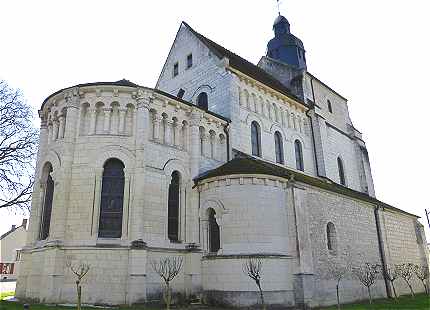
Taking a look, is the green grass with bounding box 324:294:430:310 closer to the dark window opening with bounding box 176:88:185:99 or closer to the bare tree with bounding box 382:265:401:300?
the bare tree with bounding box 382:265:401:300

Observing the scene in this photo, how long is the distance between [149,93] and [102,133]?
3236 mm

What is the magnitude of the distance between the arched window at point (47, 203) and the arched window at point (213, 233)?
26.9 ft

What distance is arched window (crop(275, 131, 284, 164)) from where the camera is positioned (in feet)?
82.2

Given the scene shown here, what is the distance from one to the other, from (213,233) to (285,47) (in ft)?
88.1

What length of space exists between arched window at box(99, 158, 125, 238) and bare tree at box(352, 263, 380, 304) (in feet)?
45.7

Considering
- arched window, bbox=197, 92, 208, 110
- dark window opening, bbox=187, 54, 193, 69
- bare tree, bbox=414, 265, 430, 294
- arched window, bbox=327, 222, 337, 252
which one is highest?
dark window opening, bbox=187, 54, 193, 69

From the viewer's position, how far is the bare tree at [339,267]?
60.2 ft

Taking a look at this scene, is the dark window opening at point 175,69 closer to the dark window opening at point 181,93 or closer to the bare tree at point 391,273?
the dark window opening at point 181,93

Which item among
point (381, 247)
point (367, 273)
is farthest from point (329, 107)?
point (367, 273)

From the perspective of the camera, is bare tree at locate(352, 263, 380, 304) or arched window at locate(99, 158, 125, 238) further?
bare tree at locate(352, 263, 380, 304)

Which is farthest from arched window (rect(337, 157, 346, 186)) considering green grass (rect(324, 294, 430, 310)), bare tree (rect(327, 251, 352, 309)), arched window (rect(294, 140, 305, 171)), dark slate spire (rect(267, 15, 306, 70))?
green grass (rect(324, 294, 430, 310))

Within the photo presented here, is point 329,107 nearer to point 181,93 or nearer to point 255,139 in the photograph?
point 255,139

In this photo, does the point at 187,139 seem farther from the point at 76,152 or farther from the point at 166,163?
the point at 76,152

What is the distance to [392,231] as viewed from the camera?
2550cm
